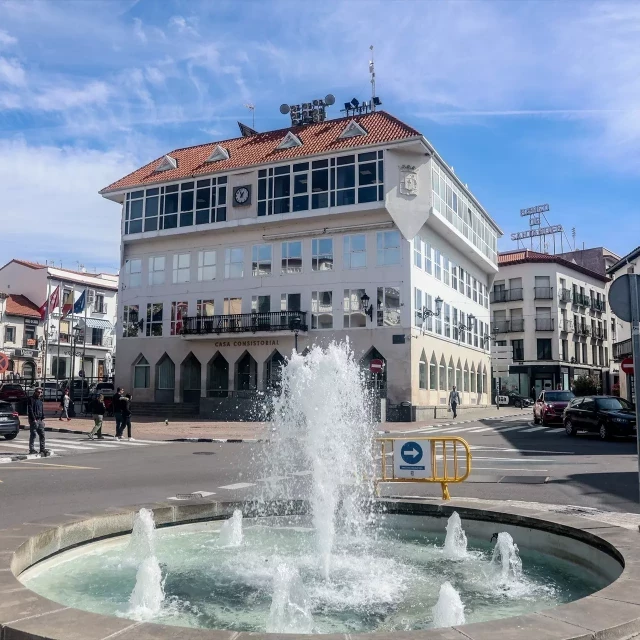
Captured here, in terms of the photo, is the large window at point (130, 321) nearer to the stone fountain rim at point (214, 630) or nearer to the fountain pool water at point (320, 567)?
the fountain pool water at point (320, 567)

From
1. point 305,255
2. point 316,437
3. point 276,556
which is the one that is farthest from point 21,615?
point 305,255

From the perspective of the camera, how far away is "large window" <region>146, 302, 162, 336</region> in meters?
47.7

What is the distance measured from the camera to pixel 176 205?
155 feet

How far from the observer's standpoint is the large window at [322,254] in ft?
139

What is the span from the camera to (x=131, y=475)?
48.5 feet

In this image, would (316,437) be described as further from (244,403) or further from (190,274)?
(190,274)

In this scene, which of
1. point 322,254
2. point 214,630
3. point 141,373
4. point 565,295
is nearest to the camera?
point 214,630

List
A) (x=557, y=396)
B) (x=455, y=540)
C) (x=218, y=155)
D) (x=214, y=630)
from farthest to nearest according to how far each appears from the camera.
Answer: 1. (x=218, y=155)
2. (x=557, y=396)
3. (x=455, y=540)
4. (x=214, y=630)

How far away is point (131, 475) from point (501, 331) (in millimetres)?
62955

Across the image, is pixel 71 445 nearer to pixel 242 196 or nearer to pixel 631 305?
pixel 631 305

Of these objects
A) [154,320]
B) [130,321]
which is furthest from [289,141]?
[130,321]

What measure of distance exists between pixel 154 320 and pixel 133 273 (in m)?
4.26

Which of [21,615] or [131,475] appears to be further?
[131,475]

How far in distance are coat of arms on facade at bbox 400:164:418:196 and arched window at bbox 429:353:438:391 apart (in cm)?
1062
